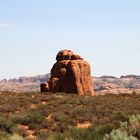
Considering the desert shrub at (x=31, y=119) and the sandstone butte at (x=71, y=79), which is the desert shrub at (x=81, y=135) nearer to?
the desert shrub at (x=31, y=119)

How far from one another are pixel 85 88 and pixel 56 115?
2781 cm

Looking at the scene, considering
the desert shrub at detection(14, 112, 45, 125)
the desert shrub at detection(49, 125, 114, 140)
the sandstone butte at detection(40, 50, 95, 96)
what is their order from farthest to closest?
the sandstone butte at detection(40, 50, 95, 96) → the desert shrub at detection(14, 112, 45, 125) → the desert shrub at detection(49, 125, 114, 140)

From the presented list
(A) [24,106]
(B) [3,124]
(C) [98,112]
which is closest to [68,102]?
(A) [24,106]

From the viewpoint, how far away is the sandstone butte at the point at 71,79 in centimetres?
5206

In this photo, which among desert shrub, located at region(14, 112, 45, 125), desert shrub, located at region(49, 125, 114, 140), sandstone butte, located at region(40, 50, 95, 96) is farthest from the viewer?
sandstone butte, located at region(40, 50, 95, 96)

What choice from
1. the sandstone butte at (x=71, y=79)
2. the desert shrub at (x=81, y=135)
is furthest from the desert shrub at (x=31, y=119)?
the sandstone butte at (x=71, y=79)

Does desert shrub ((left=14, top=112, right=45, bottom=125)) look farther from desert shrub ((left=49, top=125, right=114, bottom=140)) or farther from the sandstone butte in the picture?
the sandstone butte

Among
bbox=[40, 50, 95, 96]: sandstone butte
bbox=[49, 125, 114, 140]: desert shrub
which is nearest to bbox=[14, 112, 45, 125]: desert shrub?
bbox=[49, 125, 114, 140]: desert shrub

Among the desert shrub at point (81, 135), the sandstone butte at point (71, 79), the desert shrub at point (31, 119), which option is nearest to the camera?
the desert shrub at point (81, 135)

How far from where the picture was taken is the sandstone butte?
5206 centimetres

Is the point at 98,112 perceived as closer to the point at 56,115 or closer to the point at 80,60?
the point at 56,115

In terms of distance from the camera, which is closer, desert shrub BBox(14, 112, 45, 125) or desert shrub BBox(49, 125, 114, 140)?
desert shrub BBox(49, 125, 114, 140)

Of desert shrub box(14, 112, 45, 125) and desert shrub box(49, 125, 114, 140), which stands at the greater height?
desert shrub box(49, 125, 114, 140)

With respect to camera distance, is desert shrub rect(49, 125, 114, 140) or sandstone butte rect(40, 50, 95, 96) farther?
sandstone butte rect(40, 50, 95, 96)
